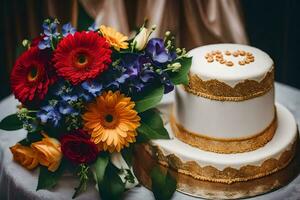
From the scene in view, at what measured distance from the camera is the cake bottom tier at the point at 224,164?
1.16m

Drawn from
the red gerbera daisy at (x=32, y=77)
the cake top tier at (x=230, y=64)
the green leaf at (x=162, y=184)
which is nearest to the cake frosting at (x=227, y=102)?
the cake top tier at (x=230, y=64)

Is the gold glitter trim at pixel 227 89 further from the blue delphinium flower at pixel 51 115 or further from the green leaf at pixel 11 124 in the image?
the green leaf at pixel 11 124

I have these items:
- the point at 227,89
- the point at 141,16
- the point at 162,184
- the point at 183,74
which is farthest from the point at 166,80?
the point at 141,16

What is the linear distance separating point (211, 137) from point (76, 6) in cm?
141

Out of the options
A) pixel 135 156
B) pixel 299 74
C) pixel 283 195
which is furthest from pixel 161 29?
pixel 283 195

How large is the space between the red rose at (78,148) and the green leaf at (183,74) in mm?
253

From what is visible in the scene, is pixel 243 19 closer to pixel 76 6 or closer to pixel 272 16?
pixel 272 16

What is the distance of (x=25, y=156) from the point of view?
1.25 m

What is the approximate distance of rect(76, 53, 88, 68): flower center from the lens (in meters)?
1.13

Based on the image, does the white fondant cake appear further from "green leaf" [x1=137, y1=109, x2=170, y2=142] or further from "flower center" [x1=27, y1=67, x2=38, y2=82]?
"flower center" [x1=27, y1=67, x2=38, y2=82]

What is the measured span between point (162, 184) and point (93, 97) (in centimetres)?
27

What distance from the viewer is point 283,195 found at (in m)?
1.16

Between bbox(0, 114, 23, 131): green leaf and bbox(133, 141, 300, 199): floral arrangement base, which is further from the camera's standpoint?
bbox(0, 114, 23, 131): green leaf

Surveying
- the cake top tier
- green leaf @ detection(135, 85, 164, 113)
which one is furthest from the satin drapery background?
green leaf @ detection(135, 85, 164, 113)
